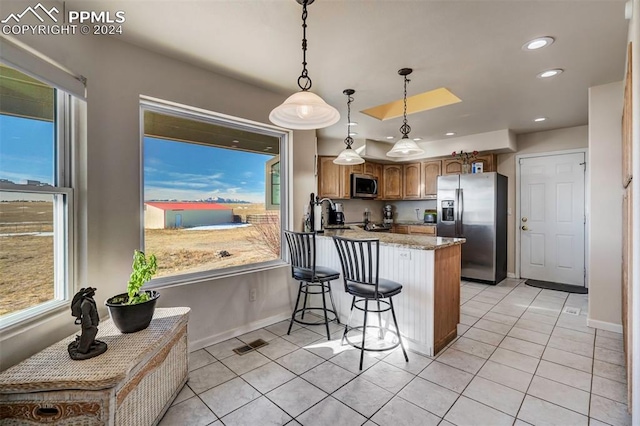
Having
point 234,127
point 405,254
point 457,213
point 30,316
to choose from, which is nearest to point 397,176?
point 457,213

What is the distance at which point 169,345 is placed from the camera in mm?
1857

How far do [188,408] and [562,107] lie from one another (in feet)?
16.6

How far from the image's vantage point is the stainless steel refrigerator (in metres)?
4.77

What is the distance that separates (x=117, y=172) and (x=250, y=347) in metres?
1.83

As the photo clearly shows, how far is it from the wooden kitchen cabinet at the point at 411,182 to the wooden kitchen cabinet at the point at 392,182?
0.08 metres

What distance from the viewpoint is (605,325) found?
3039mm

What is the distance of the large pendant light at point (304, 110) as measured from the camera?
5.76 feet

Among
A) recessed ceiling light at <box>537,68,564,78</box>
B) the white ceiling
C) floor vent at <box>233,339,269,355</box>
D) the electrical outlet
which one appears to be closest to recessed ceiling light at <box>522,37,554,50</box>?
the white ceiling

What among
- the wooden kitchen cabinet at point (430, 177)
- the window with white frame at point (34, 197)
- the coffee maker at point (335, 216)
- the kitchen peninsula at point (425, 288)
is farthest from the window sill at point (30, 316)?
Result: the wooden kitchen cabinet at point (430, 177)

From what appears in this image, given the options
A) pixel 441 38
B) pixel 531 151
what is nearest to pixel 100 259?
pixel 441 38

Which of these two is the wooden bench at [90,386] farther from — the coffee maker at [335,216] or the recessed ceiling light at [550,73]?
the recessed ceiling light at [550,73]

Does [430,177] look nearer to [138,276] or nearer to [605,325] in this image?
[605,325]

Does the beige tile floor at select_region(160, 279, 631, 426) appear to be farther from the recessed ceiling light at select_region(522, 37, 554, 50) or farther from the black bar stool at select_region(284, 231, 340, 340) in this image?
the recessed ceiling light at select_region(522, 37, 554, 50)

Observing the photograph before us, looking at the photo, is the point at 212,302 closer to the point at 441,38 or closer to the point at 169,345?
the point at 169,345
